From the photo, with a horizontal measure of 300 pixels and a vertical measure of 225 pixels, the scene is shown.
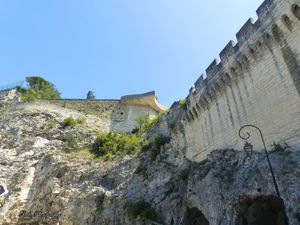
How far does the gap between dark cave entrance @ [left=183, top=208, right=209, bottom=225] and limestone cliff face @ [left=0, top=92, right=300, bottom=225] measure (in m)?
0.04

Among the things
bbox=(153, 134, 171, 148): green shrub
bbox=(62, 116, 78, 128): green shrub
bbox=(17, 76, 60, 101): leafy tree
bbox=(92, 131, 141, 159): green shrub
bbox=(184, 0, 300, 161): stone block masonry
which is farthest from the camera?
bbox=(17, 76, 60, 101): leafy tree

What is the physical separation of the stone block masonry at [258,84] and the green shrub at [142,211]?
3.29m

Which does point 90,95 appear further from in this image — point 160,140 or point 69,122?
point 160,140

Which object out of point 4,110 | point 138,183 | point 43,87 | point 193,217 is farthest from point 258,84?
→ point 43,87

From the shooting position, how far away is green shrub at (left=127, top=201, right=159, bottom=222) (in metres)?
13.6

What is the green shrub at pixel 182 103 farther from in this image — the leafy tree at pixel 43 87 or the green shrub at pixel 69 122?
the leafy tree at pixel 43 87

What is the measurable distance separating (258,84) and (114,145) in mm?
13833

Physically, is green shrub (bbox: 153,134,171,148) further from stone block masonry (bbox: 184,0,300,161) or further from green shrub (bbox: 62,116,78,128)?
green shrub (bbox: 62,116,78,128)

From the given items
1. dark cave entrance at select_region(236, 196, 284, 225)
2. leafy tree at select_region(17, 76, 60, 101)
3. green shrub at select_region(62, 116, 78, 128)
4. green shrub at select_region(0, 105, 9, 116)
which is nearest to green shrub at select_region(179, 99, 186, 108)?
dark cave entrance at select_region(236, 196, 284, 225)

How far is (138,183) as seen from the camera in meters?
16.6

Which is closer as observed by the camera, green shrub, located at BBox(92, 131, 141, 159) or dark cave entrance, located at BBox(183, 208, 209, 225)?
dark cave entrance, located at BBox(183, 208, 209, 225)

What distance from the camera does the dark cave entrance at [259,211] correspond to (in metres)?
10.1

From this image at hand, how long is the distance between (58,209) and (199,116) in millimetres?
9103

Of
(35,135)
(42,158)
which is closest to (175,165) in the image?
(42,158)
